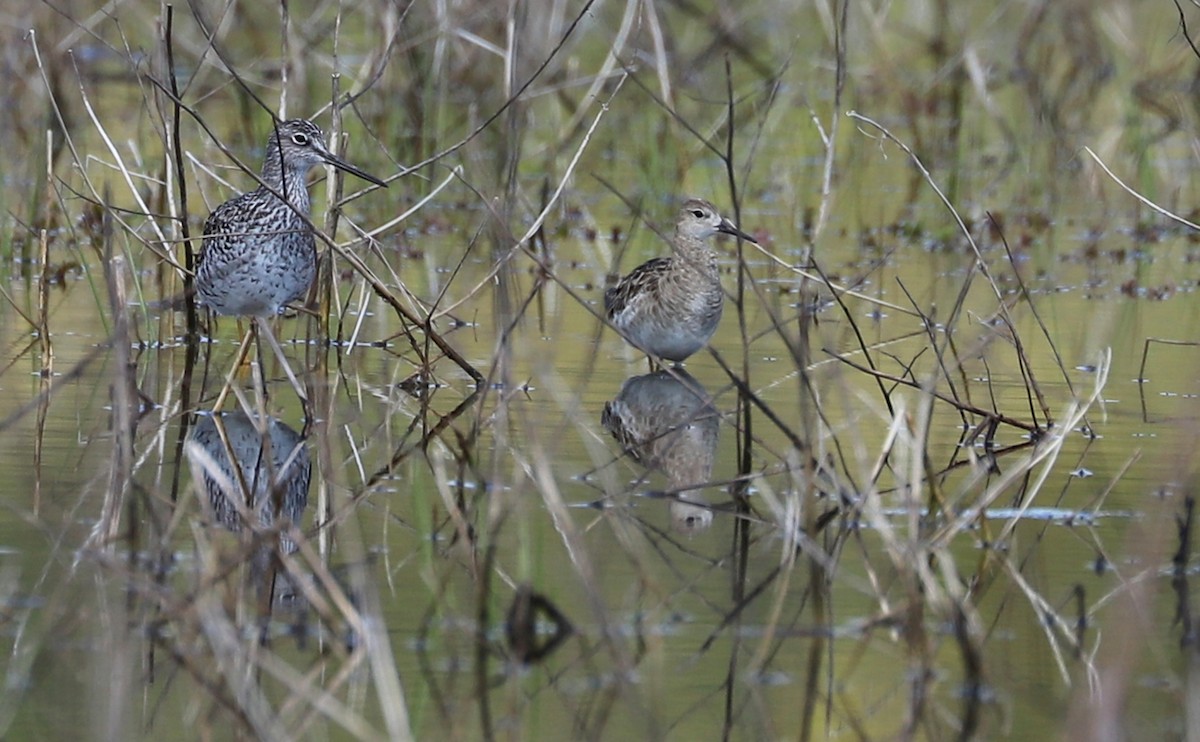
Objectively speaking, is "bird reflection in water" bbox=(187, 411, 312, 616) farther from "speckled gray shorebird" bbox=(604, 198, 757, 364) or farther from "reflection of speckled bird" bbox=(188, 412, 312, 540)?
"speckled gray shorebird" bbox=(604, 198, 757, 364)

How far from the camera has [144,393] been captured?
285 inches

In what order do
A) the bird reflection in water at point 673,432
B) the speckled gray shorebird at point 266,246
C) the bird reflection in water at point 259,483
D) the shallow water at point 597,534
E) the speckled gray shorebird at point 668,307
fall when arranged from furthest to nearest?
1. the speckled gray shorebird at point 668,307
2. the speckled gray shorebird at point 266,246
3. the bird reflection in water at point 673,432
4. the bird reflection in water at point 259,483
5. the shallow water at point 597,534

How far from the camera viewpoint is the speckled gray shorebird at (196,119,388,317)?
7.40m

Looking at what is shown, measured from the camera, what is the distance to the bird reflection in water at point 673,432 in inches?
226

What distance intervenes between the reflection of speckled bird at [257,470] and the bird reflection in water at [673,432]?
0.97m

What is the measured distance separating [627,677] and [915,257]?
726cm

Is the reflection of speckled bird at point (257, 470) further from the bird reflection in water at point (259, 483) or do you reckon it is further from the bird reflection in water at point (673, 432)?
the bird reflection in water at point (673, 432)

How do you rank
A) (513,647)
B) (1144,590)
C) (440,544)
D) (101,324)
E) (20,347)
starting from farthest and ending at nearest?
1. (101,324)
2. (20,347)
3. (440,544)
4. (513,647)
5. (1144,590)

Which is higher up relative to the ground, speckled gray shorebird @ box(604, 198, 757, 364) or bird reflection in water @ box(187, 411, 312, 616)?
speckled gray shorebird @ box(604, 198, 757, 364)

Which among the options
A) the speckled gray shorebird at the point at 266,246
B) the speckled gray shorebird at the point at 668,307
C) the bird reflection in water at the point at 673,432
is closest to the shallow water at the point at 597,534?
the bird reflection in water at the point at 673,432

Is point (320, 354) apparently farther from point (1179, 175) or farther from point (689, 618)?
point (1179, 175)

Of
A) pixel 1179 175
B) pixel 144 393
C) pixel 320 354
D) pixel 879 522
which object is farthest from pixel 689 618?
pixel 1179 175

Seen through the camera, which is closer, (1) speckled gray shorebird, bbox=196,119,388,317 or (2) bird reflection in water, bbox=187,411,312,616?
(2) bird reflection in water, bbox=187,411,312,616

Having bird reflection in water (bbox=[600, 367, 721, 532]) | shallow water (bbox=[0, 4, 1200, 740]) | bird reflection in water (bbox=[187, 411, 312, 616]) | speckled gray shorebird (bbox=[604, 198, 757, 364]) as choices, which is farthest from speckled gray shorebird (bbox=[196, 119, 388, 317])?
speckled gray shorebird (bbox=[604, 198, 757, 364])
